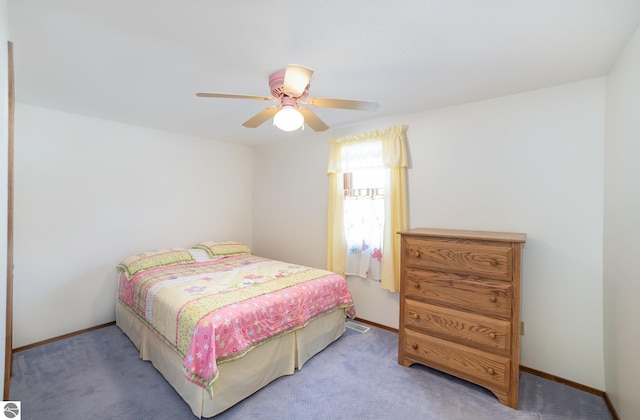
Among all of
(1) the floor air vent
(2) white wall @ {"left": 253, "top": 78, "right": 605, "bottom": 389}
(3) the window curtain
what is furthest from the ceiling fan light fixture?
(1) the floor air vent

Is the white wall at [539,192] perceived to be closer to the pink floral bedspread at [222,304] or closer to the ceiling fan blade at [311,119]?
the ceiling fan blade at [311,119]

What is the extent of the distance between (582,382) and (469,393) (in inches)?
35.0

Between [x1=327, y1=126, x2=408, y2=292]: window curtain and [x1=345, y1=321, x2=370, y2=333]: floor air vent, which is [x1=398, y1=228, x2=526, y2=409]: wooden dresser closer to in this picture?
[x1=327, y1=126, x2=408, y2=292]: window curtain

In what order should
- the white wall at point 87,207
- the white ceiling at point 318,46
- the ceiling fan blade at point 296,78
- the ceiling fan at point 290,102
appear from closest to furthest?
1. the white ceiling at point 318,46
2. the ceiling fan blade at point 296,78
3. the ceiling fan at point 290,102
4. the white wall at point 87,207

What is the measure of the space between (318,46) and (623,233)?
217 cm

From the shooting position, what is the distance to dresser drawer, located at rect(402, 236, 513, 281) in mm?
1967

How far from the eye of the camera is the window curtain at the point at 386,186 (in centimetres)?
291

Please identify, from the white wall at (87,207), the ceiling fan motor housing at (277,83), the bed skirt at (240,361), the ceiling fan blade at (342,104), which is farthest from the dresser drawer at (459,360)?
the white wall at (87,207)

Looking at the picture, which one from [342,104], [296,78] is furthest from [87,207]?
[342,104]

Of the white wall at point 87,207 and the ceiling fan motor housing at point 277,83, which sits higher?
the ceiling fan motor housing at point 277,83

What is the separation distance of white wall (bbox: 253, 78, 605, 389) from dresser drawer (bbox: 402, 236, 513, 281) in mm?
558

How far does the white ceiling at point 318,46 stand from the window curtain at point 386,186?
1.78 ft

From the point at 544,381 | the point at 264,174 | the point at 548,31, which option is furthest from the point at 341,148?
the point at 544,381

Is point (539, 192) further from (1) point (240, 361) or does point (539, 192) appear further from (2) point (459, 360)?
(1) point (240, 361)
